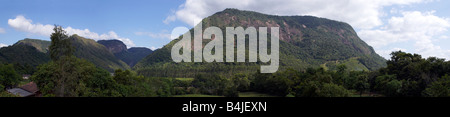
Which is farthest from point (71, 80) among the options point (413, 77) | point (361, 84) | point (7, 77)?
point (413, 77)

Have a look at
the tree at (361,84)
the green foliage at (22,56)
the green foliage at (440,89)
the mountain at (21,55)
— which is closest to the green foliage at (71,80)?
the green foliage at (440,89)

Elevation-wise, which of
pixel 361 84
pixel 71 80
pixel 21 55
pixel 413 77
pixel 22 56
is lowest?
pixel 361 84

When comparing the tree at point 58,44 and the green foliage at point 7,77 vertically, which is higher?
the tree at point 58,44

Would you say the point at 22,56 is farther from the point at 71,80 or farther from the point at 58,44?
the point at 71,80

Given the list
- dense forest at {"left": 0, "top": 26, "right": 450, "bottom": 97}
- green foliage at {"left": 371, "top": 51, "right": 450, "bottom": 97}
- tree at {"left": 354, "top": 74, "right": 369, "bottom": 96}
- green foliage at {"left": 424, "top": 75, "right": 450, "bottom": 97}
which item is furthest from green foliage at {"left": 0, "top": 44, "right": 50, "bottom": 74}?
green foliage at {"left": 424, "top": 75, "right": 450, "bottom": 97}

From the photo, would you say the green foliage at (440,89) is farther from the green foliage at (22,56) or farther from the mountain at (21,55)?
the mountain at (21,55)

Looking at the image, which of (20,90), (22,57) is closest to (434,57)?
(20,90)

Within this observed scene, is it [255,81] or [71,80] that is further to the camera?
[255,81]

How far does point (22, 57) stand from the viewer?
118938 millimetres

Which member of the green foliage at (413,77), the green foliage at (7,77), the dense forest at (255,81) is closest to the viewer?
the dense forest at (255,81)

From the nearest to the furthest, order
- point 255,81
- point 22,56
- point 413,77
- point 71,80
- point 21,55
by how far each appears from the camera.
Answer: point 71,80
point 413,77
point 255,81
point 22,56
point 21,55

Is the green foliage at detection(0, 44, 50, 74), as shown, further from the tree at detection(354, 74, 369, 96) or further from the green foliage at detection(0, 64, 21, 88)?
the tree at detection(354, 74, 369, 96)

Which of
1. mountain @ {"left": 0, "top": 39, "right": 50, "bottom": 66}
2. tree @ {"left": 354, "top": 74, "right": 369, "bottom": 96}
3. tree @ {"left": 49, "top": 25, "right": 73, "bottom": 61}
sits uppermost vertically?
mountain @ {"left": 0, "top": 39, "right": 50, "bottom": 66}

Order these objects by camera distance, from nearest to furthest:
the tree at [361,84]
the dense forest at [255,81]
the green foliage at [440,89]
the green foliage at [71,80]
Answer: the green foliage at [71,80] < the dense forest at [255,81] < the green foliage at [440,89] < the tree at [361,84]
